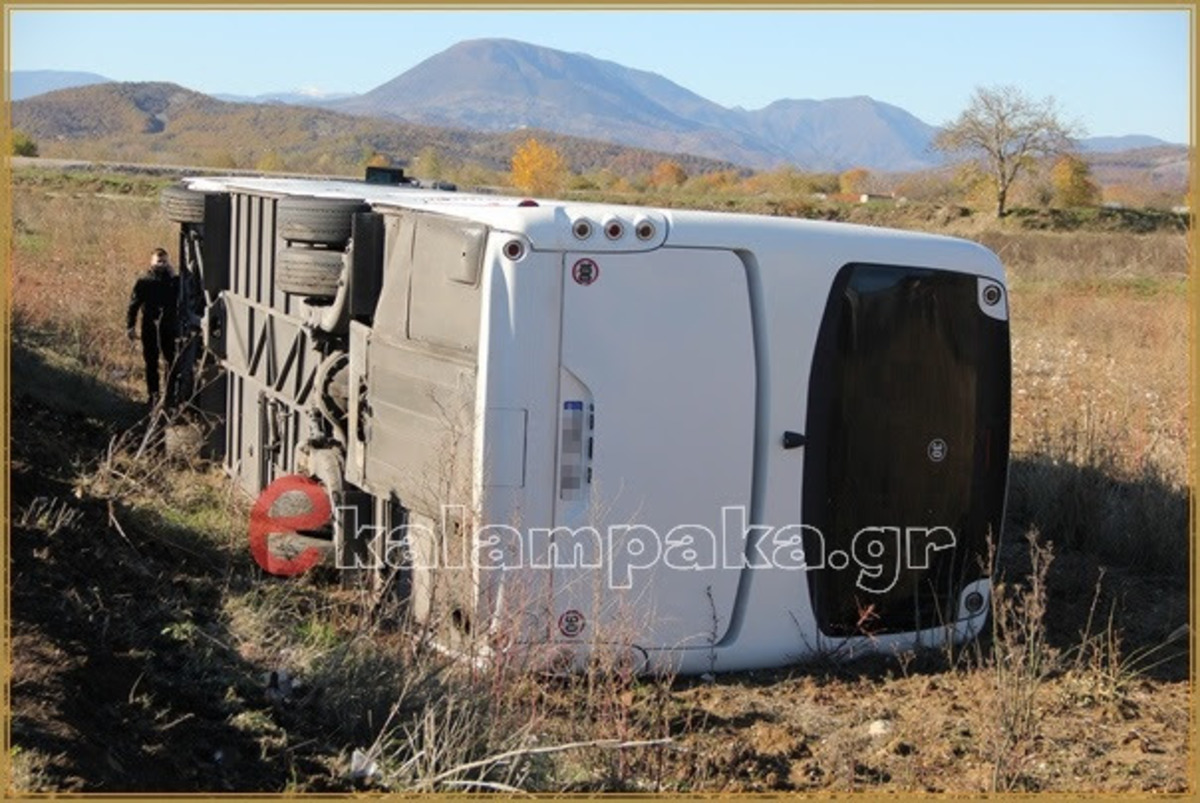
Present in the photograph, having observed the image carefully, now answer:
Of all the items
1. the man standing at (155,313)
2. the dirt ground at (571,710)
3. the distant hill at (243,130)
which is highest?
the distant hill at (243,130)

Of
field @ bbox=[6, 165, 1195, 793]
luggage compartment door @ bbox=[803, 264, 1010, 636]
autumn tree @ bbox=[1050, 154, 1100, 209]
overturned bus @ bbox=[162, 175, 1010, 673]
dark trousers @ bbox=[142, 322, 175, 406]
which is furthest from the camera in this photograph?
autumn tree @ bbox=[1050, 154, 1100, 209]

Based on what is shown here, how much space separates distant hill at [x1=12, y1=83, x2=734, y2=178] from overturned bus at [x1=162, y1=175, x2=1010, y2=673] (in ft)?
381

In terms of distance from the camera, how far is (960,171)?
66.3 meters

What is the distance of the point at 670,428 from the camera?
24.5ft

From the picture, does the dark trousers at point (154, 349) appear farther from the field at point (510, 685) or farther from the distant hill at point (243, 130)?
the distant hill at point (243, 130)

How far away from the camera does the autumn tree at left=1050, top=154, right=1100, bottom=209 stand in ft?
211

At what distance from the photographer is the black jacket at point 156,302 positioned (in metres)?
14.1

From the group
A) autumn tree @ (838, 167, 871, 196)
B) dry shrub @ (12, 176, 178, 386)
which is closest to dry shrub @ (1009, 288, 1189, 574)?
dry shrub @ (12, 176, 178, 386)

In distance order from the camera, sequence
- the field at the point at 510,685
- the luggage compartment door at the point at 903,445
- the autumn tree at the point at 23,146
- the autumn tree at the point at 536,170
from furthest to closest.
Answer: the autumn tree at the point at 23,146, the autumn tree at the point at 536,170, the luggage compartment door at the point at 903,445, the field at the point at 510,685

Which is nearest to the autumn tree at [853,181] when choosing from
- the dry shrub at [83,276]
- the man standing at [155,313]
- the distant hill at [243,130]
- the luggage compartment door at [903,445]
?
the distant hill at [243,130]

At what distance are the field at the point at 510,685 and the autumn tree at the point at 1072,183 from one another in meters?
54.8

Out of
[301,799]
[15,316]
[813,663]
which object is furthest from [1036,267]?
[301,799]

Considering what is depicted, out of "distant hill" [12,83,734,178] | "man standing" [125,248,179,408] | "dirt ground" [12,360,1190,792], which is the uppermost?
"distant hill" [12,83,734,178]

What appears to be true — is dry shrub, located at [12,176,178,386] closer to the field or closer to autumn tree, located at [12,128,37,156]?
the field
